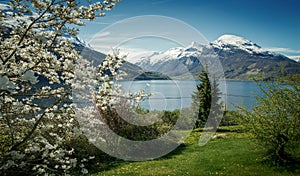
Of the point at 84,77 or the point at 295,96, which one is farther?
the point at 295,96

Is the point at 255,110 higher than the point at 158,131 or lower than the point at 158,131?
higher

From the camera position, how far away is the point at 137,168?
902 centimetres

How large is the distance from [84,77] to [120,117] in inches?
366

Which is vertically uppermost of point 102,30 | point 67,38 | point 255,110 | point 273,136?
point 102,30

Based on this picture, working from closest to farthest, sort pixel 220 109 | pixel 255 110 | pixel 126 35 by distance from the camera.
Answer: pixel 255 110
pixel 126 35
pixel 220 109

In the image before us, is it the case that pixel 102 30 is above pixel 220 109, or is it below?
above

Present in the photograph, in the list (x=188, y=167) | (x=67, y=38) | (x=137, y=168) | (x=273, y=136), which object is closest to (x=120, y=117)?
(x=137, y=168)

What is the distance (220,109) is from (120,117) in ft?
32.2

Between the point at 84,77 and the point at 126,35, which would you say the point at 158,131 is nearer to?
the point at 126,35

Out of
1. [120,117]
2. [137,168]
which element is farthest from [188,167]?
[120,117]

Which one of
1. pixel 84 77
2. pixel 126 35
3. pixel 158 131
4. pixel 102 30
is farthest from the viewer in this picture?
pixel 158 131

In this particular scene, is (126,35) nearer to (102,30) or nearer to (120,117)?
(102,30)

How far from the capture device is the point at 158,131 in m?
13.3

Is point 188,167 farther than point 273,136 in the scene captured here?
Yes
